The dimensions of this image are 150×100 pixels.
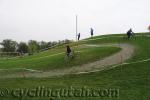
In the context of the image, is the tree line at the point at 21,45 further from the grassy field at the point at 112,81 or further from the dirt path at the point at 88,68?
the grassy field at the point at 112,81

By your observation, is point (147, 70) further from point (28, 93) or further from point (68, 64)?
point (28, 93)

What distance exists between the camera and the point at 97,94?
23344 mm

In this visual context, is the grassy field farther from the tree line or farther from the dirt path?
the tree line

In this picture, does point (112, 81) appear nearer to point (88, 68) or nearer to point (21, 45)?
point (88, 68)

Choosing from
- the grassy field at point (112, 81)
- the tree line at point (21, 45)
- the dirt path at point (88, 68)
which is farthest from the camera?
the tree line at point (21, 45)

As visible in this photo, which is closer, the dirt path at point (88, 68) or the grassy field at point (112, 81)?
the grassy field at point (112, 81)

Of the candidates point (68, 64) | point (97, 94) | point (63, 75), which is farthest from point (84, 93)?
point (68, 64)

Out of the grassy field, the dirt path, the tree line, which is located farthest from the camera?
the tree line

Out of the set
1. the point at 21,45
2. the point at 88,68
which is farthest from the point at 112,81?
the point at 21,45

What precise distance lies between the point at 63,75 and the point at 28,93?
12.8m

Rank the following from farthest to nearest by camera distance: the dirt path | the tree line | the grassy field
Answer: the tree line < the dirt path < the grassy field

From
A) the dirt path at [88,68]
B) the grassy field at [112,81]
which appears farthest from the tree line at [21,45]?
the grassy field at [112,81]

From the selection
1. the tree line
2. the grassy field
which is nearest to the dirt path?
the grassy field

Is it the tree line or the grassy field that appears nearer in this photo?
the grassy field
